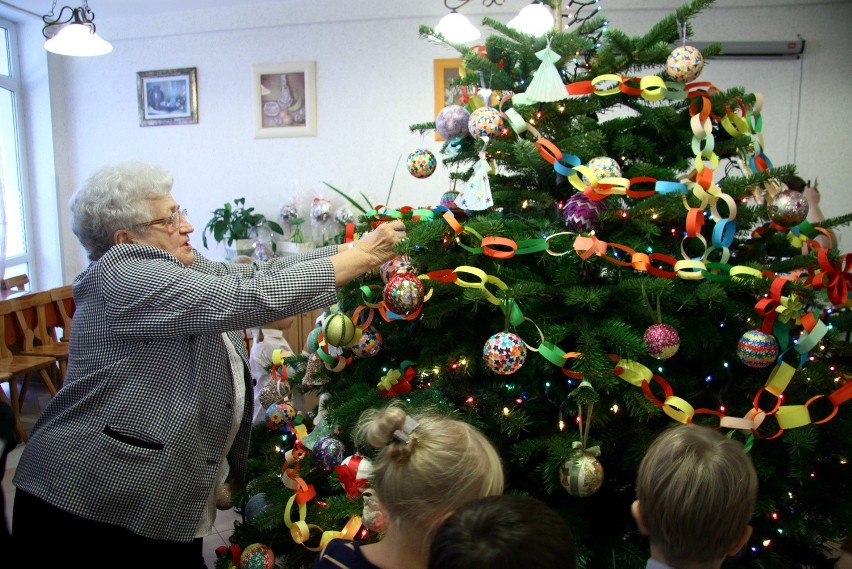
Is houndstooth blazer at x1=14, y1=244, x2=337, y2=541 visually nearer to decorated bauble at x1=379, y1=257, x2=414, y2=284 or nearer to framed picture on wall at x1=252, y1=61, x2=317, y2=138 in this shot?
decorated bauble at x1=379, y1=257, x2=414, y2=284

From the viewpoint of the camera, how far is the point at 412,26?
195 inches

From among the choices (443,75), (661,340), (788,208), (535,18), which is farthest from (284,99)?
(661,340)

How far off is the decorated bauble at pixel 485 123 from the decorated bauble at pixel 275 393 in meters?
1.07

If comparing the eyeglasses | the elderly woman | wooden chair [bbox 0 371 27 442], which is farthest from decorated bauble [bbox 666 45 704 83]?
wooden chair [bbox 0 371 27 442]

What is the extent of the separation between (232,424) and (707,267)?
3.74 feet

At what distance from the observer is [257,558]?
1540 millimetres

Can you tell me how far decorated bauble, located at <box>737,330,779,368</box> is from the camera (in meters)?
1.28

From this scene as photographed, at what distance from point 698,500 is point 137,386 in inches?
43.8

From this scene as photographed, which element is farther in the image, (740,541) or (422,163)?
(422,163)

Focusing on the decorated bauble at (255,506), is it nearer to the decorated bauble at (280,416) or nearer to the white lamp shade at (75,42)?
the decorated bauble at (280,416)

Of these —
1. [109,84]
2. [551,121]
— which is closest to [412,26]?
[109,84]

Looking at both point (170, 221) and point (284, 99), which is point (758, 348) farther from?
point (284, 99)

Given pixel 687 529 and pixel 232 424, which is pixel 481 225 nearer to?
pixel 687 529

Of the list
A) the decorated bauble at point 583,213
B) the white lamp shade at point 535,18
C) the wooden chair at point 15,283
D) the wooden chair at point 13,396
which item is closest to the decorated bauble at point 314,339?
the decorated bauble at point 583,213
